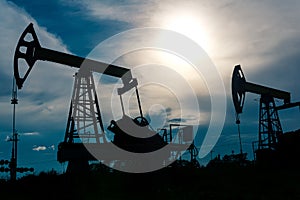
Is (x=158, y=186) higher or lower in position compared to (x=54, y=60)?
lower

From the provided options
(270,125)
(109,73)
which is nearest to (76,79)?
(109,73)

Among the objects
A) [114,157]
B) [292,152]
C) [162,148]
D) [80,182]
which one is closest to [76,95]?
[114,157]

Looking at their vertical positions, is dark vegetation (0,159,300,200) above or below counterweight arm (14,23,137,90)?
below

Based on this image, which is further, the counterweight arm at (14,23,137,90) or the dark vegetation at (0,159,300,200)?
the counterweight arm at (14,23,137,90)

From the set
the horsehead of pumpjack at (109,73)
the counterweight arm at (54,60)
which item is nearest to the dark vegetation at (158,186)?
the horsehead of pumpjack at (109,73)

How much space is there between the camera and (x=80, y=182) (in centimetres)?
1254

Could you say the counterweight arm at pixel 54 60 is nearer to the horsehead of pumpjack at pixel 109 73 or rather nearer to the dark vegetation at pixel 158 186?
the horsehead of pumpjack at pixel 109 73

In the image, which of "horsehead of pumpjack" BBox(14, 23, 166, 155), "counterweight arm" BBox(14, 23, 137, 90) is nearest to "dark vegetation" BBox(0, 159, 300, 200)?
"horsehead of pumpjack" BBox(14, 23, 166, 155)

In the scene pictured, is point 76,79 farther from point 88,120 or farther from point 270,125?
point 270,125

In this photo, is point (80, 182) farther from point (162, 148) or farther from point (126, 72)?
point (126, 72)

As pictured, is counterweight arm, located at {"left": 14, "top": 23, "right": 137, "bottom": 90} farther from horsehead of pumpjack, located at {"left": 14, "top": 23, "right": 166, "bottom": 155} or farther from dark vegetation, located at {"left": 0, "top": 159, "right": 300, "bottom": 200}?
dark vegetation, located at {"left": 0, "top": 159, "right": 300, "bottom": 200}

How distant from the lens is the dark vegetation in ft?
37.1

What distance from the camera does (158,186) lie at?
42.5 ft

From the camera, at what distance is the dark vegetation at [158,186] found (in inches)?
445
